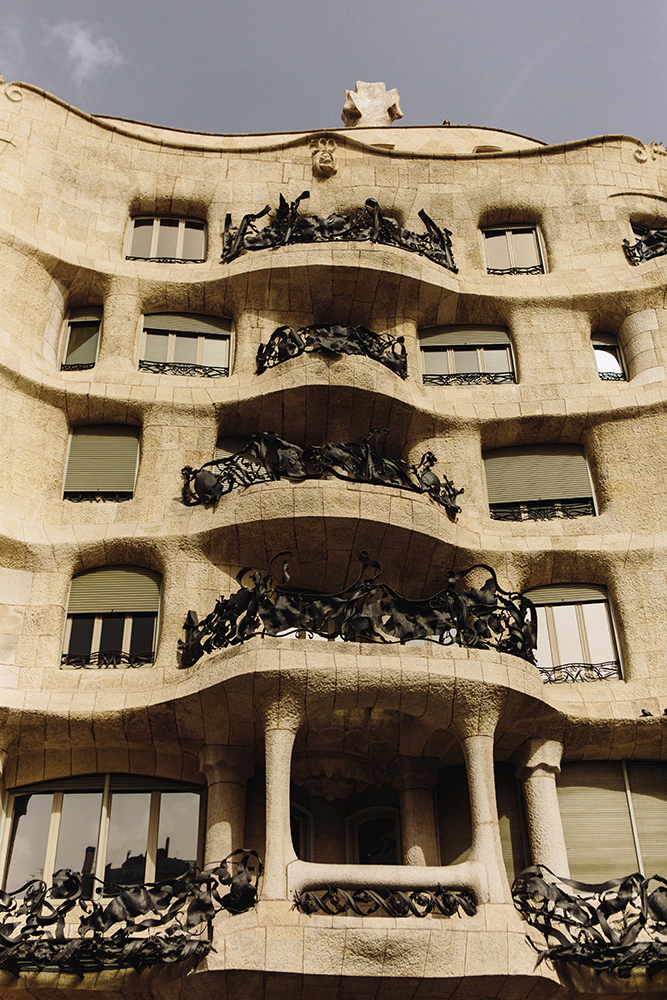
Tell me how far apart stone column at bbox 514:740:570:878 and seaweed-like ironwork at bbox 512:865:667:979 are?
2.76 ft

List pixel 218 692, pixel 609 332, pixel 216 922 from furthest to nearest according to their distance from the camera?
1. pixel 609 332
2. pixel 218 692
3. pixel 216 922

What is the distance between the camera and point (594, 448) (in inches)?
717

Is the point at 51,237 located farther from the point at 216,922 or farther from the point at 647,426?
the point at 216,922

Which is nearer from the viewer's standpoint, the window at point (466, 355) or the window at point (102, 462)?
the window at point (102, 462)

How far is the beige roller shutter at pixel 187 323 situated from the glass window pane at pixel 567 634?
773 cm

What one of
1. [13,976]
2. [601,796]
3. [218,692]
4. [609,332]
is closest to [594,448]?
[609,332]

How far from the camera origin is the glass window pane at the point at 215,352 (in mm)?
19266

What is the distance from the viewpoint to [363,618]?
14398 millimetres

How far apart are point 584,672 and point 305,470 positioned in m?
5.16

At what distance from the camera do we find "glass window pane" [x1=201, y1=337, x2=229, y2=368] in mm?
19266

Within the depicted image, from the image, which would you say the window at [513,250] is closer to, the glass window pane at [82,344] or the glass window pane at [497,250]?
the glass window pane at [497,250]

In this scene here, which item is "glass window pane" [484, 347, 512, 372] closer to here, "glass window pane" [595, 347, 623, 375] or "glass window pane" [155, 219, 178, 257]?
"glass window pane" [595, 347, 623, 375]

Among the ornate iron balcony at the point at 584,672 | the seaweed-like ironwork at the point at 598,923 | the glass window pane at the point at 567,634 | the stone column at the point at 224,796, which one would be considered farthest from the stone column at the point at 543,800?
the stone column at the point at 224,796

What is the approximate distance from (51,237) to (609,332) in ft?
33.4
